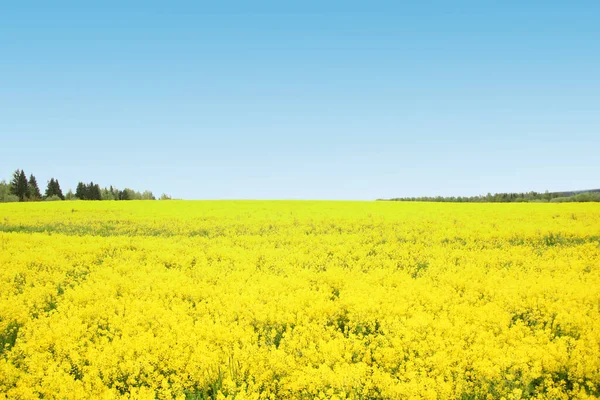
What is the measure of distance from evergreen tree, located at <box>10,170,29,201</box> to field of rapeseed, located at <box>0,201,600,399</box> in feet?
303

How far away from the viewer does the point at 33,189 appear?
322 feet

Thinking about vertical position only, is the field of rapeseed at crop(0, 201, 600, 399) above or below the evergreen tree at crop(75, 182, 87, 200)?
below

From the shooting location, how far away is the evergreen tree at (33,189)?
3760 inches

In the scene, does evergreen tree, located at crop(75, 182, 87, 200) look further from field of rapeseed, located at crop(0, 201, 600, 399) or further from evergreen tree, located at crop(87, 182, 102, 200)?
field of rapeseed, located at crop(0, 201, 600, 399)

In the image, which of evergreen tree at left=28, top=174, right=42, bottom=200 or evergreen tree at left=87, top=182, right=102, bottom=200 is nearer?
evergreen tree at left=28, top=174, right=42, bottom=200

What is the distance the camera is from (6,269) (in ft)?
41.2

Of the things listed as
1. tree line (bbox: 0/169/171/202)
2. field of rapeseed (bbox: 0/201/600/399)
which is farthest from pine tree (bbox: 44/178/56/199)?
field of rapeseed (bbox: 0/201/600/399)

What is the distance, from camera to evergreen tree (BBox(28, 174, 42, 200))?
9550 cm

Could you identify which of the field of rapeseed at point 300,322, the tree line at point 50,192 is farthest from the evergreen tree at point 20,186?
the field of rapeseed at point 300,322

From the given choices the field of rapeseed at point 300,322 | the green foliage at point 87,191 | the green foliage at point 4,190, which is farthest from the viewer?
the green foliage at point 87,191

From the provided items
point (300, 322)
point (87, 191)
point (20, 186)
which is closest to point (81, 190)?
point (87, 191)

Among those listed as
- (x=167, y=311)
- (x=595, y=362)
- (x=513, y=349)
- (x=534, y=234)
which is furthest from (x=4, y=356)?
(x=534, y=234)

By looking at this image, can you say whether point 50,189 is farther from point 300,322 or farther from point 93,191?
point 300,322

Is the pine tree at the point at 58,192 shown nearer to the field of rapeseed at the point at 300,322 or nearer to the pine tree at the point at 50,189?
the pine tree at the point at 50,189
